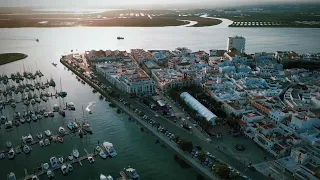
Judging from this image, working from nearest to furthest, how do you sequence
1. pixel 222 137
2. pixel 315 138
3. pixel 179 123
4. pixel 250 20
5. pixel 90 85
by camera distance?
pixel 315 138 → pixel 222 137 → pixel 179 123 → pixel 90 85 → pixel 250 20

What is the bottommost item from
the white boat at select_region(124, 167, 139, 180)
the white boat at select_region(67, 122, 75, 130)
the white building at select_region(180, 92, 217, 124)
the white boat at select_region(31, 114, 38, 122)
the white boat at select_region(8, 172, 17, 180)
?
the white boat at select_region(124, 167, 139, 180)

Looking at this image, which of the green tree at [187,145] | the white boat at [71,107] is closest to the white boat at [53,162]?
the green tree at [187,145]

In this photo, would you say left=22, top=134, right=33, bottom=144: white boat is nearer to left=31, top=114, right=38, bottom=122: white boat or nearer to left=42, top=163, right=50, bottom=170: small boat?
left=31, top=114, right=38, bottom=122: white boat

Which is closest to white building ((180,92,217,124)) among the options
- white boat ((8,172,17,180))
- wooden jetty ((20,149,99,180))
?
wooden jetty ((20,149,99,180))

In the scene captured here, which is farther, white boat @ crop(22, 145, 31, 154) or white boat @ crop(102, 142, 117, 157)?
white boat @ crop(22, 145, 31, 154)

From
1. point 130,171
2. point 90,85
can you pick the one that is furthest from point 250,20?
point 130,171

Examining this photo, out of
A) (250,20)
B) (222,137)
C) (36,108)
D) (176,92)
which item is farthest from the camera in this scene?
(250,20)

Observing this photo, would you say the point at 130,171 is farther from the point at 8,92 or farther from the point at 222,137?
the point at 8,92

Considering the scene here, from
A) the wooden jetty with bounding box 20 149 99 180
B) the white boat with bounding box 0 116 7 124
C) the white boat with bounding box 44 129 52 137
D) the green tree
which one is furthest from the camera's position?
the white boat with bounding box 0 116 7 124

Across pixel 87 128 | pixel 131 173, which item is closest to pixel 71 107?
pixel 87 128
